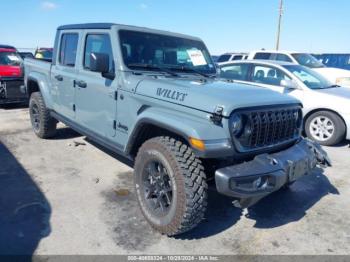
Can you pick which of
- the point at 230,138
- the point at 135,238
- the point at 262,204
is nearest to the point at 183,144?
the point at 230,138

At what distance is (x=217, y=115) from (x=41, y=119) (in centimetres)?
418

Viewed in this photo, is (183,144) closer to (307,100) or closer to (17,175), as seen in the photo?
(17,175)

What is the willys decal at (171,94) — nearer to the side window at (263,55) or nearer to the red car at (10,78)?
the red car at (10,78)

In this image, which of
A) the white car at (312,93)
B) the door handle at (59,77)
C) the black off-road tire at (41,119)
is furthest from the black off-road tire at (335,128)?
the black off-road tire at (41,119)

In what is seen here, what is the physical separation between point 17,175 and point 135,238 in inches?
89.5

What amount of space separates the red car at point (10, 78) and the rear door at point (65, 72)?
150 inches

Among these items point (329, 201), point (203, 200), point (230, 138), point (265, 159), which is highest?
point (230, 138)

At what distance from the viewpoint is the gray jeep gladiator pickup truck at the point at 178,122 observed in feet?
9.26

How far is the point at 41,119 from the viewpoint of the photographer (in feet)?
19.4

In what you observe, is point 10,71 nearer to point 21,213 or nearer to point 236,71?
point 236,71

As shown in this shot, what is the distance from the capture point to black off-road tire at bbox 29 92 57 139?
582cm

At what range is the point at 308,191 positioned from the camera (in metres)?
4.39

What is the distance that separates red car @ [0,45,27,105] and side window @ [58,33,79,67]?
396cm

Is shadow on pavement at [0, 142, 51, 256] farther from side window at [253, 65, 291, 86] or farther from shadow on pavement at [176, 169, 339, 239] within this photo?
side window at [253, 65, 291, 86]
